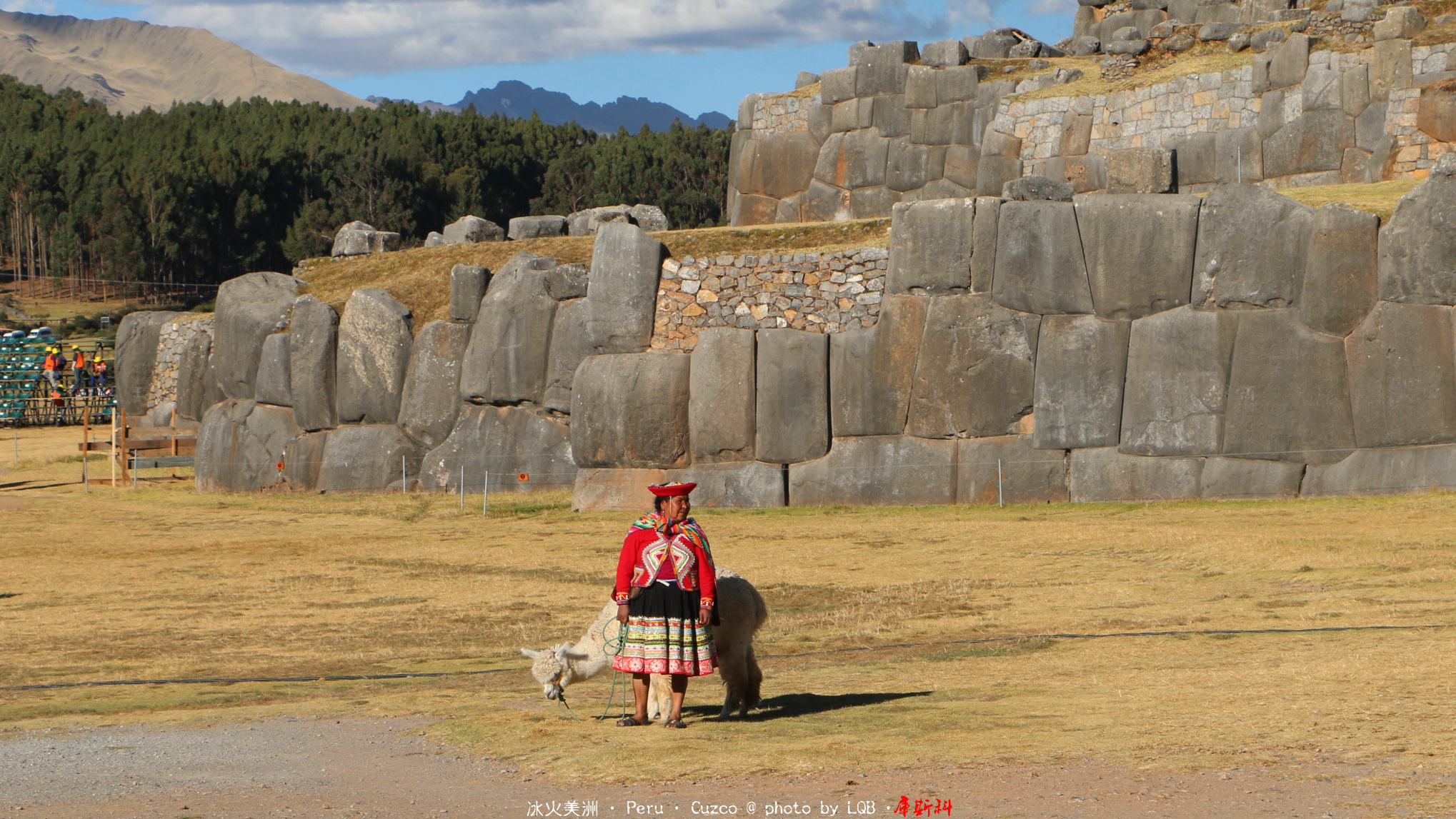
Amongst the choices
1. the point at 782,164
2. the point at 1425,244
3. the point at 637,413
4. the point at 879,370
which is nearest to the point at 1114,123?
the point at 782,164

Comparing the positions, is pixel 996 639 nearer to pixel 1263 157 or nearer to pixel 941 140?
pixel 1263 157

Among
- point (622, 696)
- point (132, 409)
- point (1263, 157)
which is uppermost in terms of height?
point (1263, 157)

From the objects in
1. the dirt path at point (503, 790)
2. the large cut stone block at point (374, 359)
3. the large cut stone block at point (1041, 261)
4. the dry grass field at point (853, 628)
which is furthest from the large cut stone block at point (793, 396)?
the dirt path at point (503, 790)

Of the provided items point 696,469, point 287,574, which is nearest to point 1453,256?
point 696,469

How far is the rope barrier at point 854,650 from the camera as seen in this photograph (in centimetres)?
1219

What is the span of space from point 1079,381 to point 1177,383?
1.41 meters

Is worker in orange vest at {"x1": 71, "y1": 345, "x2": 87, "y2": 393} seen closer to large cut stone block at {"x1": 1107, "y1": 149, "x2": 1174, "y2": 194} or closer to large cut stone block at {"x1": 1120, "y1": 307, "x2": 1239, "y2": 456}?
large cut stone block at {"x1": 1107, "y1": 149, "x2": 1174, "y2": 194}

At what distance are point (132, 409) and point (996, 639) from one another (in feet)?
104

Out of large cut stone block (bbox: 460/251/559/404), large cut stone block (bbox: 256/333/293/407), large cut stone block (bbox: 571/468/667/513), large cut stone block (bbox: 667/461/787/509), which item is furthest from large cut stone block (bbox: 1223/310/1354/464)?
large cut stone block (bbox: 256/333/293/407)

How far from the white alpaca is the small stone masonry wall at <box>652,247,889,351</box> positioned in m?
14.1

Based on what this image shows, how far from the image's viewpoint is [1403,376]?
2017 centimetres

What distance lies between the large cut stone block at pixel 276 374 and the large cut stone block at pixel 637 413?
801 cm

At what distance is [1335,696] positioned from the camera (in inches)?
367

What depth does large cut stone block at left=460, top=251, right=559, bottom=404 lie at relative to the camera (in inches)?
1069
